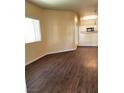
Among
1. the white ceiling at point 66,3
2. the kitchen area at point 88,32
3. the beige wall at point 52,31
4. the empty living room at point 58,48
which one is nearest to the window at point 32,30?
the empty living room at point 58,48

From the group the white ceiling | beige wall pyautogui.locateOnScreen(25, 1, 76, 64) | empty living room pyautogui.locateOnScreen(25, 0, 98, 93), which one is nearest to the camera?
empty living room pyautogui.locateOnScreen(25, 0, 98, 93)

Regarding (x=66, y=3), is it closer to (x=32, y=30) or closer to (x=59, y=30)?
(x=32, y=30)

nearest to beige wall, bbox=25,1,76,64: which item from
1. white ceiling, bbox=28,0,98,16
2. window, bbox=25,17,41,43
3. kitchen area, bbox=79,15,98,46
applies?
window, bbox=25,17,41,43

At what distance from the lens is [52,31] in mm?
7508

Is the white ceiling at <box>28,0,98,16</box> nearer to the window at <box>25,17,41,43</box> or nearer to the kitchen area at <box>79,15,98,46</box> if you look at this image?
the window at <box>25,17,41,43</box>

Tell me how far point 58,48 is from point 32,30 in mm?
2593

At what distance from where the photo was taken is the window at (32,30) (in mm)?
5270

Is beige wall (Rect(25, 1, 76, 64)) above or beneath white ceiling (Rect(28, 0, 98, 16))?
beneath

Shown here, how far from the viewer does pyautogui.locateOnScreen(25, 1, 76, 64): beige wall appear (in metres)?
5.62

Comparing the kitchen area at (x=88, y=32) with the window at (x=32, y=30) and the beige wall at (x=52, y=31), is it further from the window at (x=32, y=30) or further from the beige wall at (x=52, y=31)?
the window at (x=32, y=30)

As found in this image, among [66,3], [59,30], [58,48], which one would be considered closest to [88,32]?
[59,30]
